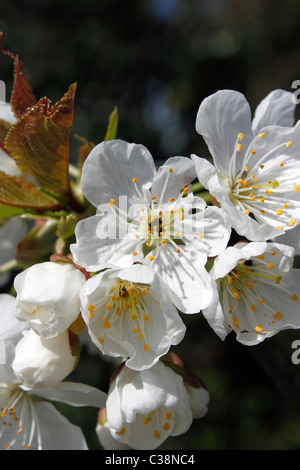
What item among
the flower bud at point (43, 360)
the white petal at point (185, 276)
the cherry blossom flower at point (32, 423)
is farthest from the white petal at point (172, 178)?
the cherry blossom flower at point (32, 423)

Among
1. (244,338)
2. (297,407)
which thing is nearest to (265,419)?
(297,407)

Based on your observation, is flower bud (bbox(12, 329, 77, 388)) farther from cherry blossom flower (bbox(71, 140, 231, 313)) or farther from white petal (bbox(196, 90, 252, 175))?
white petal (bbox(196, 90, 252, 175))

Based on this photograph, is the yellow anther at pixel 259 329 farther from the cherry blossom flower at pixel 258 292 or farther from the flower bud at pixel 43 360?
the flower bud at pixel 43 360

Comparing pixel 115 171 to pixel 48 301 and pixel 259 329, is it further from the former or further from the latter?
pixel 259 329

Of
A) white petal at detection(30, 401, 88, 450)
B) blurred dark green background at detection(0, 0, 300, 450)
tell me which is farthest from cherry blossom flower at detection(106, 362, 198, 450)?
blurred dark green background at detection(0, 0, 300, 450)

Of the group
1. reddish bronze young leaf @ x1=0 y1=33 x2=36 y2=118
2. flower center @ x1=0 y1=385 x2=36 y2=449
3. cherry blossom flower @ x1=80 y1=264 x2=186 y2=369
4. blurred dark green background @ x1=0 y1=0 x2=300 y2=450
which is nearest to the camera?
cherry blossom flower @ x1=80 y1=264 x2=186 y2=369

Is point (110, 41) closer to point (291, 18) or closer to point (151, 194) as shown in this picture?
point (291, 18)

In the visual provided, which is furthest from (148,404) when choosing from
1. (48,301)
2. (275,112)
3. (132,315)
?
(275,112)
